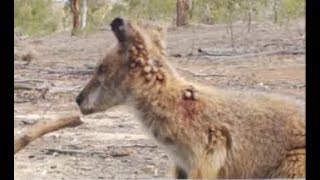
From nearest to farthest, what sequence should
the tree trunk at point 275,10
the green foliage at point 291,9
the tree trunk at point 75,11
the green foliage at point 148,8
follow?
the green foliage at point 148,8
the green foliage at point 291,9
the tree trunk at point 75,11
the tree trunk at point 275,10

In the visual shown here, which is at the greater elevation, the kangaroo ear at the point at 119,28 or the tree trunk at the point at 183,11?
the tree trunk at the point at 183,11

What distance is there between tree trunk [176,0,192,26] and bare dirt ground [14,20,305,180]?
0.25m

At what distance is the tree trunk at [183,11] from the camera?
43.9 ft

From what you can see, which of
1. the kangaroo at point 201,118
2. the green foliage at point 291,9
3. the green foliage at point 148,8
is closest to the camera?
the kangaroo at point 201,118

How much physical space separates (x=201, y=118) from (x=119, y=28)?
1.47ft

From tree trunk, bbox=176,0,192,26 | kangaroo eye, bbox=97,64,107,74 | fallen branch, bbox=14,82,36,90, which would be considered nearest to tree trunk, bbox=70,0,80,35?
tree trunk, bbox=176,0,192,26

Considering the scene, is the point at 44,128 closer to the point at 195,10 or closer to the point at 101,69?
the point at 101,69

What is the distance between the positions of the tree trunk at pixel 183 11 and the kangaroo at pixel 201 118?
33.0 feet

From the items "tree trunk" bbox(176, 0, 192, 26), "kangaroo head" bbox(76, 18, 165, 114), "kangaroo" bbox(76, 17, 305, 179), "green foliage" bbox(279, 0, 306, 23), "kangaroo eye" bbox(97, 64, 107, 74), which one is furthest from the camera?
"tree trunk" bbox(176, 0, 192, 26)

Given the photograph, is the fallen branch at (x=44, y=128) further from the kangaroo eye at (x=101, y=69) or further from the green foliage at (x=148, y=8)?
the green foliage at (x=148, y=8)

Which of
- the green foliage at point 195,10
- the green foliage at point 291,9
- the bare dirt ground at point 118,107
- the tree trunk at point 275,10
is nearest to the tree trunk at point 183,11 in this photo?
the green foliage at point 195,10

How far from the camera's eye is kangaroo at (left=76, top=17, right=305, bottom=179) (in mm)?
2961

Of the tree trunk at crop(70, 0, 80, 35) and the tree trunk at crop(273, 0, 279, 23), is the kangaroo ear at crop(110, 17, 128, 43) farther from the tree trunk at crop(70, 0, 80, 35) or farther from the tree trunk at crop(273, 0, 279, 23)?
the tree trunk at crop(273, 0, 279, 23)

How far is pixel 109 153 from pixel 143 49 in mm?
1824
